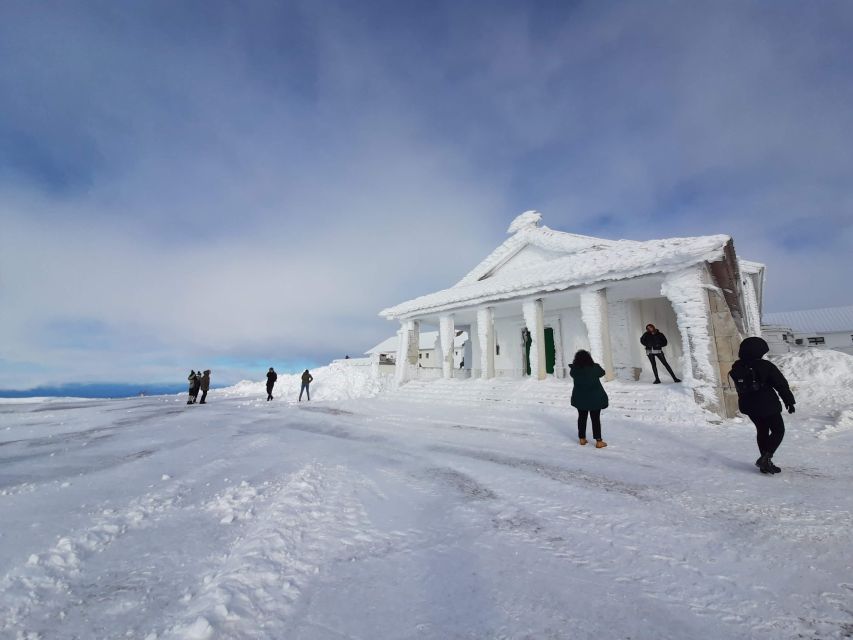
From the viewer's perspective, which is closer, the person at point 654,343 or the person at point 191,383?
the person at point 654,343

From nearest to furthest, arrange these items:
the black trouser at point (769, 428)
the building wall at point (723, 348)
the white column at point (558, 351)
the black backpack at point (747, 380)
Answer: the black trouser at point (769, 428), the black backpack at point (747, 380), the building wall at point (723, 348), the white column at point (558, 351)

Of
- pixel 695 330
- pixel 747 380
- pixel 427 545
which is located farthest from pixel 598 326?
pixel 427 545

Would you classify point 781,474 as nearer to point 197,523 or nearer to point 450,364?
point 197,523

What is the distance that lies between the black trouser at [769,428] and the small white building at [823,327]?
41.4 m

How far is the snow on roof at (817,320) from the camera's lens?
36.5m

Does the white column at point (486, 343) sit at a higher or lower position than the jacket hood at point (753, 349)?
higher

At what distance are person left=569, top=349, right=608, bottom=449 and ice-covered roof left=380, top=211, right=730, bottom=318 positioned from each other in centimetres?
548

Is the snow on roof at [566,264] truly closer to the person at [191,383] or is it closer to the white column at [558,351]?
the white column at [558,351]

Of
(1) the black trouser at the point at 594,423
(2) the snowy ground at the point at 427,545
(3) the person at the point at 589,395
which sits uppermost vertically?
(3) the person at the point at 589,395

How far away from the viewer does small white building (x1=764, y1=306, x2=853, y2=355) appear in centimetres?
3559

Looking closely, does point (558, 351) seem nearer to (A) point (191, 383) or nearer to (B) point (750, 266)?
(B) point (750, 266)

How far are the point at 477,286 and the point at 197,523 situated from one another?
14.0m

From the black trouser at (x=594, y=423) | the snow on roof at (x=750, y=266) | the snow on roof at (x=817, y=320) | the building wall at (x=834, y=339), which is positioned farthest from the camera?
the snow on roof at (x=817, y=320)

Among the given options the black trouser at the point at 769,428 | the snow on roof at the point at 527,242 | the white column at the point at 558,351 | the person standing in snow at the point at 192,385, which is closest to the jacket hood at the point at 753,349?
the black trouser at the point at 769,428
